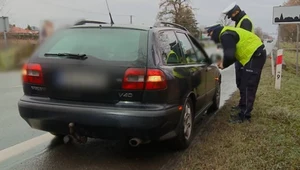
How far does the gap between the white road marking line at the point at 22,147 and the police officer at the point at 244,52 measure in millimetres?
2750

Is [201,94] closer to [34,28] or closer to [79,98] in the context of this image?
[79,98]

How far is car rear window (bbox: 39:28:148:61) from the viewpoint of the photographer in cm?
352

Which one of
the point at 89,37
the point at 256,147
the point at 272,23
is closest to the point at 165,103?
the point at 89,37

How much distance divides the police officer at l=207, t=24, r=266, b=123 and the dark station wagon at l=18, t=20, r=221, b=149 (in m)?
1.38

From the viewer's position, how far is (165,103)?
3.51 m

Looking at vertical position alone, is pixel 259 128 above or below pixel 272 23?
below

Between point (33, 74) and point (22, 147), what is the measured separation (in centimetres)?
Answer: 115

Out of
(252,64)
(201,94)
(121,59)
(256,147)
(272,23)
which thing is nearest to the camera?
(121,59)

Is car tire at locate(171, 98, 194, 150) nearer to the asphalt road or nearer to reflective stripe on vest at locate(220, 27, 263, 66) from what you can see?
the asphalt road

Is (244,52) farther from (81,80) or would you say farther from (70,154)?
(70,154)

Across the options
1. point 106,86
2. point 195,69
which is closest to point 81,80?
point 106,86

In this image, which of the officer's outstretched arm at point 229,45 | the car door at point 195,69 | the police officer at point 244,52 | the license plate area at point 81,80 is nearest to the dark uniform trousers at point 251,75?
the police officer at point 244,52

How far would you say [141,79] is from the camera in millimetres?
3393

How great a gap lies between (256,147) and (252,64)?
61.1 inches
